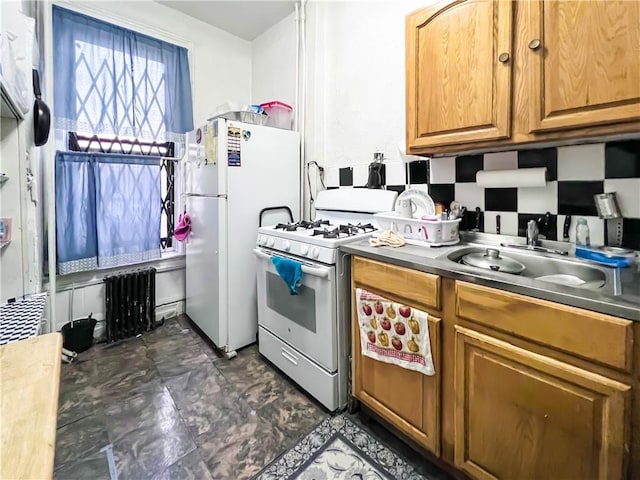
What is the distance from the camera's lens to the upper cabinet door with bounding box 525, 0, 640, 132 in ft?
3.21

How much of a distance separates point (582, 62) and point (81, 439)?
8.53 feet

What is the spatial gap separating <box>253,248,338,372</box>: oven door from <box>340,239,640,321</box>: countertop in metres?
0.25

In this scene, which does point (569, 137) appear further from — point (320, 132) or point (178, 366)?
point (178, 366)

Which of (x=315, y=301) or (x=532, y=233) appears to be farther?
(x=315, y=301)

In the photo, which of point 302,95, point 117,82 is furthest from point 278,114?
point 117,82

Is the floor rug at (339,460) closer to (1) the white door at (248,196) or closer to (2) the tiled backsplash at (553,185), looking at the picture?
(1) the white door at (248,196)

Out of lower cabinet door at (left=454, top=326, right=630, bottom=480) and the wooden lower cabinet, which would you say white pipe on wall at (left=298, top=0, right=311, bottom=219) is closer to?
the wooden lower cabinet

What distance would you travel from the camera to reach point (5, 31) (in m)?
1.36

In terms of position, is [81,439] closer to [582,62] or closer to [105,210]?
[105,210]

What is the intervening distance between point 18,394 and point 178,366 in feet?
5.39

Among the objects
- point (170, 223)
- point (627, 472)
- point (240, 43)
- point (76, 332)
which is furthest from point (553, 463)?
point (240, 43)

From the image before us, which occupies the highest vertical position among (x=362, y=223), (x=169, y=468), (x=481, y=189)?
(x=481, y=189)

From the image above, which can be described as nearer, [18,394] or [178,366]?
[18,394]

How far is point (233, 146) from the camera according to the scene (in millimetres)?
2125
